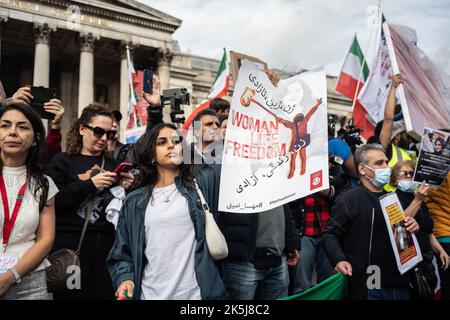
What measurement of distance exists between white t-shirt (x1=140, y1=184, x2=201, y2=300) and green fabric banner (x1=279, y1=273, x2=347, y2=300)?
901mm

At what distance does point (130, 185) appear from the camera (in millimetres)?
3711

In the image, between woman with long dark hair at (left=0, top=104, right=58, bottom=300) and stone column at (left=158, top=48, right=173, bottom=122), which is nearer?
woman with long dark hair at (left=0, top=104, right=58, bottom=300)

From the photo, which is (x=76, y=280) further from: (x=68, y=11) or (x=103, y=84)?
(x=103, y=84)

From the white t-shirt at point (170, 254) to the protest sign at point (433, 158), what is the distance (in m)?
2.41

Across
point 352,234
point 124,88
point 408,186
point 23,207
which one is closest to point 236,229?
point 352,234

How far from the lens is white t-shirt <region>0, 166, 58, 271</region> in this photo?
9.23ft

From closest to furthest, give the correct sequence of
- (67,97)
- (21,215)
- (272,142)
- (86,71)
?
(21,215) → (272,142) → (86,71) → (67,97)

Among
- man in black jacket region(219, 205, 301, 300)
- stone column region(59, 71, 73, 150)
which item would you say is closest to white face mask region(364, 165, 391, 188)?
man in black jacket region(219, 205, 301, 300)

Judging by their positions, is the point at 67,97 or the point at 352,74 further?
the point at 67,97

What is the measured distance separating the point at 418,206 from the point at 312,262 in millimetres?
1323

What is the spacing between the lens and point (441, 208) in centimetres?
479

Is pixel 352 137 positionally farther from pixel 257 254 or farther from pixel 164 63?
pixel 164 63

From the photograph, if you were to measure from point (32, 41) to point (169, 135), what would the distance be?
1063 inches

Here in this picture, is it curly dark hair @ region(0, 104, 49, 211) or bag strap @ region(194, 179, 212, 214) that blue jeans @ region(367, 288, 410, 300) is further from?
curly dark hair @ region(0, 104, 49, 211)
